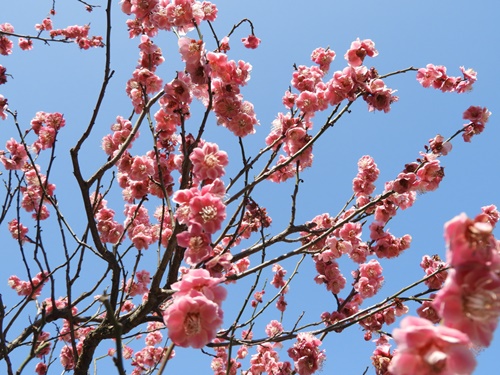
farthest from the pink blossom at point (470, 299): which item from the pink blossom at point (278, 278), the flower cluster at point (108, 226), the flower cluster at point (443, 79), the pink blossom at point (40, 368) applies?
the pink blossom at point (40, 368)

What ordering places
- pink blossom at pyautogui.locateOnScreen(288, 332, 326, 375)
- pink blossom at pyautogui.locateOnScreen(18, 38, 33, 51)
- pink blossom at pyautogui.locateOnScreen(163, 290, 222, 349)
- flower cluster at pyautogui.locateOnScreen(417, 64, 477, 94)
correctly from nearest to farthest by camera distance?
1. pink blossom at pyautogui.locateOnScreen(163, 290, 222, 349)
2. pink blossom at pyautogui.locateOnScreen(288, 332, 326, 375)
3. flower cluster at pyautogui.locateOnScreen(417, 64, 477, 94)
4. pink blossom at pyautogui.locateOnScreen(18, 38, 33, 51)

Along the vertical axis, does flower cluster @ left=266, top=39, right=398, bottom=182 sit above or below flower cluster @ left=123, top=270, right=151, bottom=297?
above

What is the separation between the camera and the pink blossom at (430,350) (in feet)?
3.76

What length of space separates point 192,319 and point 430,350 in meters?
1.01

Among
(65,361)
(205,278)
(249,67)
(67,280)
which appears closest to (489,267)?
(205,278)

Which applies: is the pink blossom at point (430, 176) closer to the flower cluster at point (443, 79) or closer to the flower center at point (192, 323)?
the flower cluster at point (443, 79)

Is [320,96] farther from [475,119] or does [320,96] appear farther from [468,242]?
[468,242]

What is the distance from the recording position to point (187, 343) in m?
1.83

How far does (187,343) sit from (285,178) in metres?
2.95

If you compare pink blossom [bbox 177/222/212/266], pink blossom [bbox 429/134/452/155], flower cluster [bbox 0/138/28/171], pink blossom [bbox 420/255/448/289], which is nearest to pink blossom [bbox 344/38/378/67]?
pink blossom [bbox 429/134/452/155]

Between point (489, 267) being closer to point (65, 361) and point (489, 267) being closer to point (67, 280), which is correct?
point (67, 280)

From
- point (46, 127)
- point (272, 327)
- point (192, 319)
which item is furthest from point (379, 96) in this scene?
→ point (272, 327)

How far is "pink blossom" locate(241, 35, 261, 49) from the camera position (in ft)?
15.5

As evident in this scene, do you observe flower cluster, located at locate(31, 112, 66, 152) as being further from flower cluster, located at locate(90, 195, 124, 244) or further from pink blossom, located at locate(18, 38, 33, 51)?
pink blossom, located at locate(18, 38, 33, 51)
